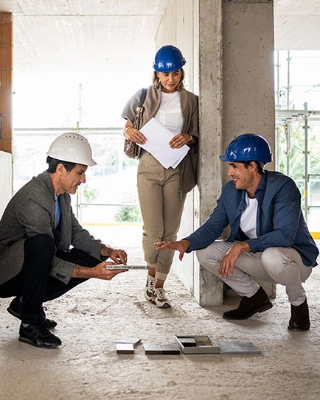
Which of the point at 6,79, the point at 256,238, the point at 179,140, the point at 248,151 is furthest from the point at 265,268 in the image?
the point at 6,79

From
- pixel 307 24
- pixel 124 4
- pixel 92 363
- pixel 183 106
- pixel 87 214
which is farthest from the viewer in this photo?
pixel 87 214

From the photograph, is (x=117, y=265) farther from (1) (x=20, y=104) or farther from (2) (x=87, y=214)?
(1) (x=20, y=104)

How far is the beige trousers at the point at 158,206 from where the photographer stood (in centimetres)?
383

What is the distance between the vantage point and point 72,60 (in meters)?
8.95

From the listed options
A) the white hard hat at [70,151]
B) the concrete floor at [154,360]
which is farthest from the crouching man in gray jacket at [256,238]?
the white hard hat at [70,151]

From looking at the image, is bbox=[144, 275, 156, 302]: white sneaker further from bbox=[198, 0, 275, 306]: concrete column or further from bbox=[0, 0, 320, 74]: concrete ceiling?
bbox=[0, 0, 320, 74]: concrete ceiling

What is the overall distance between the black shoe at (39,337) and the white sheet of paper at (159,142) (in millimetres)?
1415

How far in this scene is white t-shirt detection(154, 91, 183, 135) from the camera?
3871 mm

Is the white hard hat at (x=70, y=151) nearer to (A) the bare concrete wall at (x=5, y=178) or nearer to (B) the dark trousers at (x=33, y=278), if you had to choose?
(B) the dark trousers at (x=33, y=278)

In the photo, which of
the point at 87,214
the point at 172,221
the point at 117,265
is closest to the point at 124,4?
the point at 172,221

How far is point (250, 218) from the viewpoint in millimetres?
3400

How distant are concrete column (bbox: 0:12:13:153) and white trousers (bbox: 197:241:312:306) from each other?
344 centimetres

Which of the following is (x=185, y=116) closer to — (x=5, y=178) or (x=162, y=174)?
(x=162, y=174)

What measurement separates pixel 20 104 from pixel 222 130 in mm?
13984
